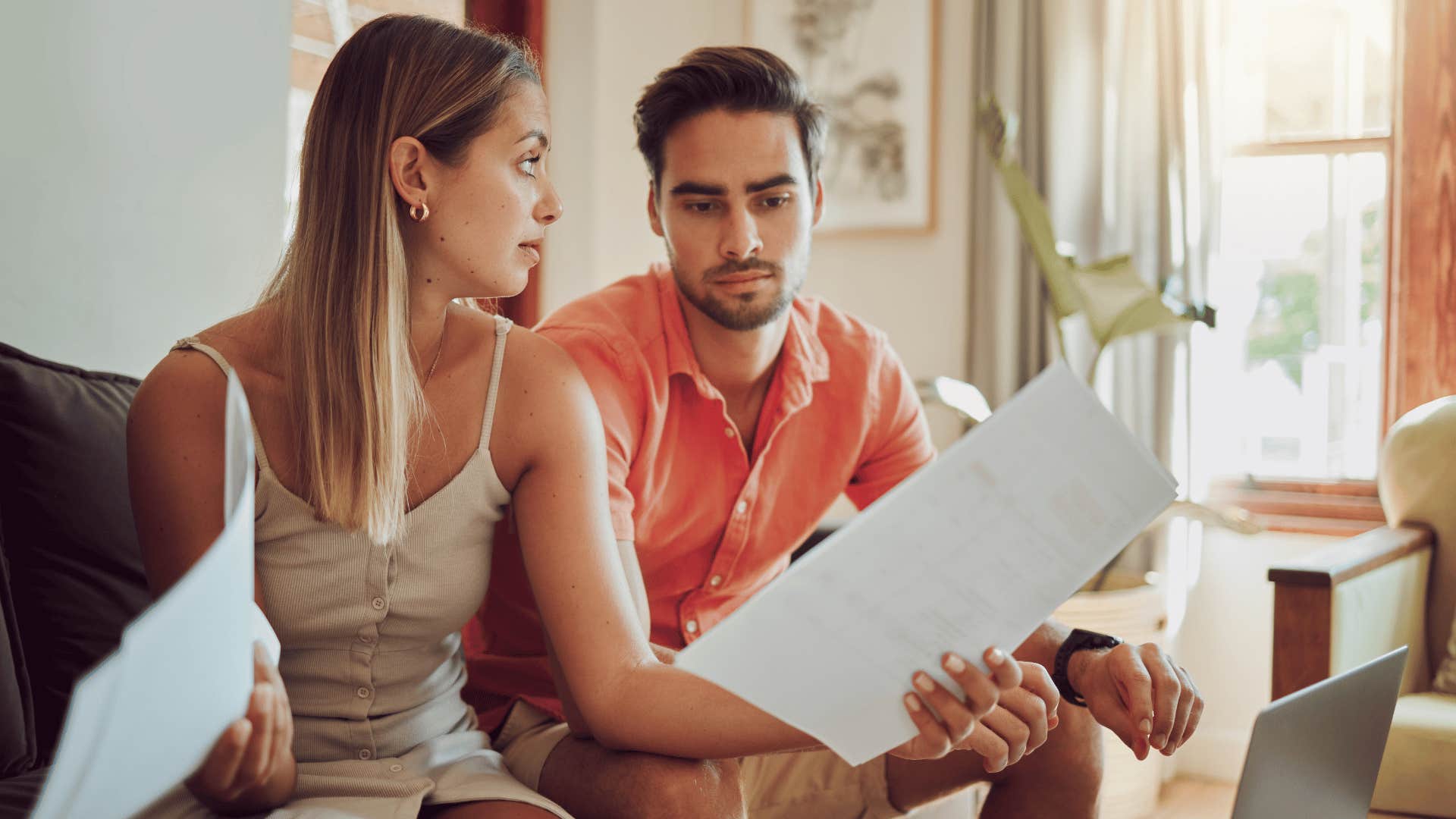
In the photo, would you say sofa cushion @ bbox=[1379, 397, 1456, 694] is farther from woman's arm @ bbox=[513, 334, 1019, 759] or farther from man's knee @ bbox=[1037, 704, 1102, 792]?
A: woman's arm @ bbox=[513, 334, 1019, 759]

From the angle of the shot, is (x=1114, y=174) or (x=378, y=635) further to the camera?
(x=1114, y=174)

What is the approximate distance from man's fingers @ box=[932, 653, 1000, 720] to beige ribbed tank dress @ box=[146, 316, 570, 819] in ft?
1.33

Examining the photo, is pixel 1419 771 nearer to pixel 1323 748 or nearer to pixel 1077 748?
pixel 1077 748

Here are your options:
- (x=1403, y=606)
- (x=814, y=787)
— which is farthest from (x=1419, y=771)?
(x=814, y=787)

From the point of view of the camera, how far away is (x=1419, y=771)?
1.73m

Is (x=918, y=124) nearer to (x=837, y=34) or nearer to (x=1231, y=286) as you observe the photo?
(x=837, y=34)

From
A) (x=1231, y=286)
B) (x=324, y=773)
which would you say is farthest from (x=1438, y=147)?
(x=324, y=773)

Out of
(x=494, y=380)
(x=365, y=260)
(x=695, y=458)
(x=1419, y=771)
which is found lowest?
(x=1419, y=771)

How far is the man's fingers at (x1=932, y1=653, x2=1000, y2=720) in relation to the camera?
85cm

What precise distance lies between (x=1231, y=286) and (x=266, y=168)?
2334 millimetres

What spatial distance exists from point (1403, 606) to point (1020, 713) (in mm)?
1360

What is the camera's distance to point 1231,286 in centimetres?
313

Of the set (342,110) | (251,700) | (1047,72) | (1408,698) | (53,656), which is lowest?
(1408,698)

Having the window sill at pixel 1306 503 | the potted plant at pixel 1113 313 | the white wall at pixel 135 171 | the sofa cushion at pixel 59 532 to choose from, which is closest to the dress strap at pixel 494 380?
the sofa cushion at pixel 59 532
